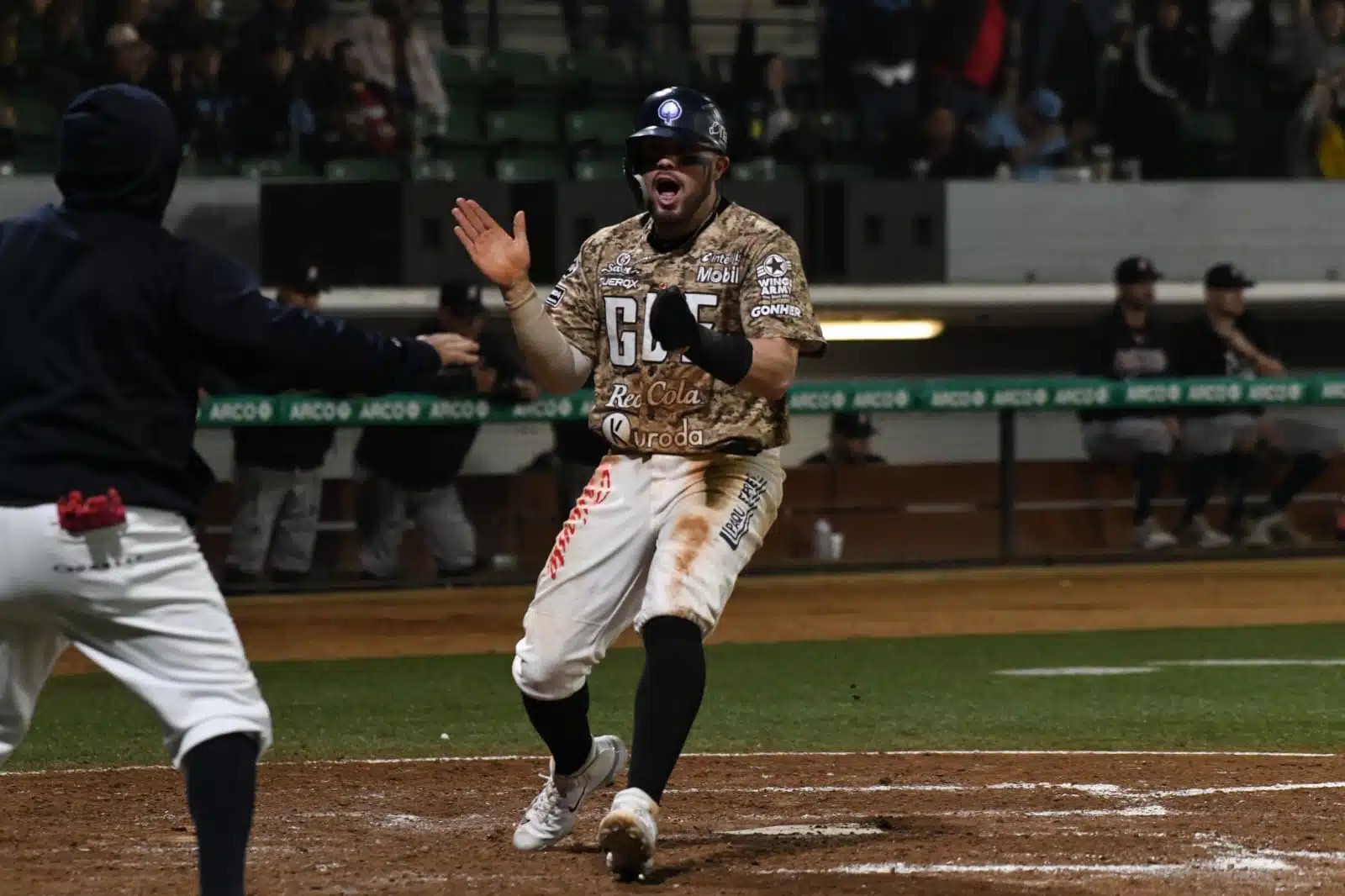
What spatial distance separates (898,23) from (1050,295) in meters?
2.62

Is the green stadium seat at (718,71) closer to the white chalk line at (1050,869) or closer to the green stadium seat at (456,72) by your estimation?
the green stadium seat at (456,72)

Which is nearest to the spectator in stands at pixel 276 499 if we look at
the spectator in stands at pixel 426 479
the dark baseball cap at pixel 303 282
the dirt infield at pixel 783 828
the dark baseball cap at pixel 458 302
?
the dark baseball cap at pixel 303 282

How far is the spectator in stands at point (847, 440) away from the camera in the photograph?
1416 centimetres

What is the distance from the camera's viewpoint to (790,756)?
23.9 feet

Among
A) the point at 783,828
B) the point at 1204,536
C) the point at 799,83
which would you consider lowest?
the point at 1204,536

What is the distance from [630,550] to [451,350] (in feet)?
3.92

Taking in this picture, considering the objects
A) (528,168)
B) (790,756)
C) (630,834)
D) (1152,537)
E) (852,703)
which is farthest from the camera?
(528,168)

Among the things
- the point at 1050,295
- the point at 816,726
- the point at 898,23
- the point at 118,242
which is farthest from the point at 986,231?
the point at 118,242

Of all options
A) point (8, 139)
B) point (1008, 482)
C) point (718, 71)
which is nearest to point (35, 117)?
point (8, 139)

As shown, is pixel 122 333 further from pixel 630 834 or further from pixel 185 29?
pixel 185 29

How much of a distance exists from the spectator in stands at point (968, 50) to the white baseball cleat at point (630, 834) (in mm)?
13026

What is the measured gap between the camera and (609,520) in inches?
215

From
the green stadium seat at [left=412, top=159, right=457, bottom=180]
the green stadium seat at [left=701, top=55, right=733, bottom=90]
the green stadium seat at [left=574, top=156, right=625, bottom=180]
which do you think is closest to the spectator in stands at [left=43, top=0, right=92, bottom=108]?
the green stadium seat at [left=412, top=159, right=457, bottom=180]

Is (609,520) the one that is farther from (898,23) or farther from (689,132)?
(898,23)
